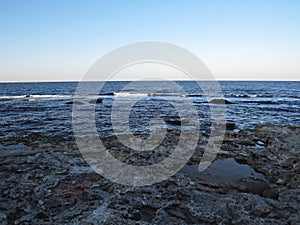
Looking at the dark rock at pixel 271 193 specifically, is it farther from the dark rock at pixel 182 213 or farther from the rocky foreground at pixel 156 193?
the dark rock at pixel 182 213

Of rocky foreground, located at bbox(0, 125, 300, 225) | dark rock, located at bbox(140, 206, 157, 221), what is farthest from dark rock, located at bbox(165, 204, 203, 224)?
dark rock, located at bbox(140, 206, 157, 221)

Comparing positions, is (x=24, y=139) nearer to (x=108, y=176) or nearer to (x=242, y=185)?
(x=108, y=176)

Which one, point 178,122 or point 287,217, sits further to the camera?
point 178,122

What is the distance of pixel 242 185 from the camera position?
21.5 feet

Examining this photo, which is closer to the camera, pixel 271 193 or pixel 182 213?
pixel 182 213

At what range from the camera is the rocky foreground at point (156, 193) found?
4.93m

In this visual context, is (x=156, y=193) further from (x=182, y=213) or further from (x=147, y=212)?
(x=182, y=213)

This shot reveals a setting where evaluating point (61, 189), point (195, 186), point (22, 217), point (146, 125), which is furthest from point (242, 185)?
point (146, 125)

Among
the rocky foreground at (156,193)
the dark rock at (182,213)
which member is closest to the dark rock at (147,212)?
the rocky foreground at (156,193)

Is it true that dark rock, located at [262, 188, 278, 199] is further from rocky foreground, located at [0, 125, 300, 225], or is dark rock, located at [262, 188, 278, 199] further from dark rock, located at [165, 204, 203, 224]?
dark rock, located at [165, 204, 203, 224]

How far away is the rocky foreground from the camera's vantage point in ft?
16.2

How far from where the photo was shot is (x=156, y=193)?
6.05m

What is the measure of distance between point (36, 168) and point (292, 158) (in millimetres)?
9475

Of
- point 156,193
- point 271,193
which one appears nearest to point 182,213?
point 156,193
